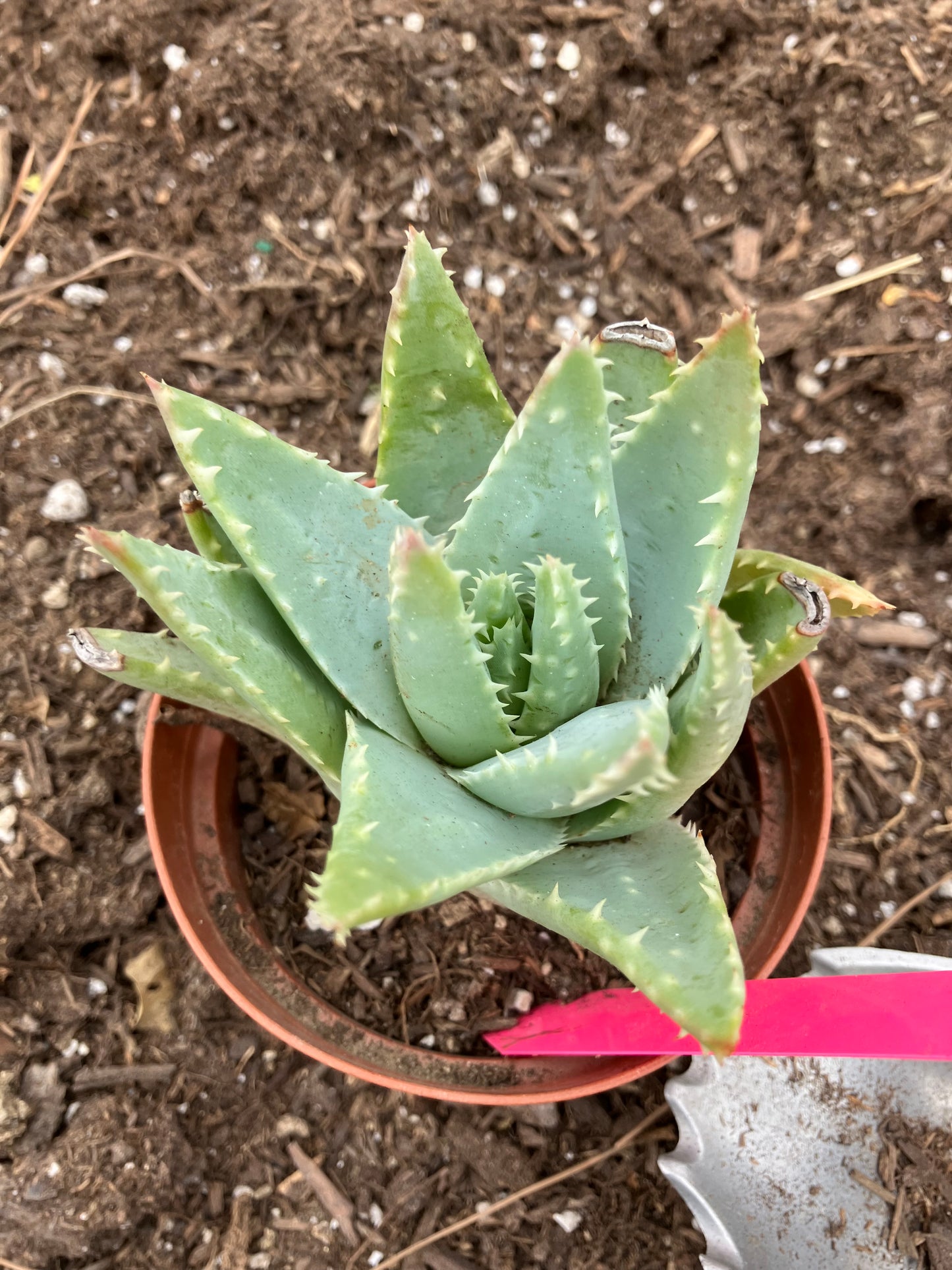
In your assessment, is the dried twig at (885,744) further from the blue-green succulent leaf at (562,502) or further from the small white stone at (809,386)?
the blue-green succulent leaf at (562,502)

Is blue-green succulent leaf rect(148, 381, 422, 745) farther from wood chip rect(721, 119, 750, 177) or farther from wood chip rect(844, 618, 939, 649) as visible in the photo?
wood chip rect(721, 119, 750, 177)

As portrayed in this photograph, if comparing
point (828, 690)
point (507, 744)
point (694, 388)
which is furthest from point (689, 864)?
point (828, 690)

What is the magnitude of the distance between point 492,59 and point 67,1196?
6.39 feet

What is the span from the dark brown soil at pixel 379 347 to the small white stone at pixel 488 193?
10mm

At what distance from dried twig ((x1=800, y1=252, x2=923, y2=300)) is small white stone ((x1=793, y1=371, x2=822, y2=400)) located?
139 mm

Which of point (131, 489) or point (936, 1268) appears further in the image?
point (131, 489)

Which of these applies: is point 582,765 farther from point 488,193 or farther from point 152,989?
point 488,193

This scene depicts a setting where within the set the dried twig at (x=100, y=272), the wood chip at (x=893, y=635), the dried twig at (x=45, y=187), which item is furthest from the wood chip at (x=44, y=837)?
the wood chip at (x=893, y=635)

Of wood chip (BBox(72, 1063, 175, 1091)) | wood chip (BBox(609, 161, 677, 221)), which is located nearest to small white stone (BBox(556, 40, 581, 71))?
wood chip (BBox(609, 161, 677, 221))

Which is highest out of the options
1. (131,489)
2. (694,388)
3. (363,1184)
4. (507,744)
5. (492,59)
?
(492,59)

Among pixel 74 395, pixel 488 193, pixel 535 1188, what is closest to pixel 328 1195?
pixel 535 1188

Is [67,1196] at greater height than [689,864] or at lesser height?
lesser

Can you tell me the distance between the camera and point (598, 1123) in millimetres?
1261

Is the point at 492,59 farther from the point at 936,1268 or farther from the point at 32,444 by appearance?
the point at 936,1268
